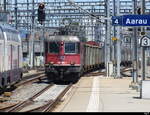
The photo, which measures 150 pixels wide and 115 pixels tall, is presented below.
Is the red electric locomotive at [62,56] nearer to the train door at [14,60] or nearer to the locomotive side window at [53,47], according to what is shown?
the locomotive side window at [53,47]

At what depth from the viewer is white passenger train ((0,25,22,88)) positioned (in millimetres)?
20953

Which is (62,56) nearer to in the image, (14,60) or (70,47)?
(70,47)

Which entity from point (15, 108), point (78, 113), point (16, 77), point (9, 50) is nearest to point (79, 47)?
point (16, 77)

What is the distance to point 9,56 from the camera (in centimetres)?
2261

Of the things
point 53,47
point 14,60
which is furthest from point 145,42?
point 53,47

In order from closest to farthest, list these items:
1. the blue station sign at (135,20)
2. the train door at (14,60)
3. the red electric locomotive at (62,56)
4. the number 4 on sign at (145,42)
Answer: the number 4 on sign at (145,42), the blue station sign at (135,20), the train door at (14,60), the red electric locomotive at (62,56)

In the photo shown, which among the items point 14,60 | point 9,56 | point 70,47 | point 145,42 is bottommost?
point 14,60

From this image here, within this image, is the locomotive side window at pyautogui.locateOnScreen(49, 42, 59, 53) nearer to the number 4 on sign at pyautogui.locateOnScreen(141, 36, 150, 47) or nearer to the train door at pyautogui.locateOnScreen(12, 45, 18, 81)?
the train door at pyautogui.locateOnScreen(12, 45, 18, 81)

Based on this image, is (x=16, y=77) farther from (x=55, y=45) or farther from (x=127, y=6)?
(x=127, y=6)

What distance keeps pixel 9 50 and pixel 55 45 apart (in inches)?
358

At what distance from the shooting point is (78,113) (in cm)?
1479

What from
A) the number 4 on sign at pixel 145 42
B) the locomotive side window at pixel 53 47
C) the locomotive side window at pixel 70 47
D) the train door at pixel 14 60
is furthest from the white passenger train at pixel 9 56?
the number 4 on sign at pixel 145 42

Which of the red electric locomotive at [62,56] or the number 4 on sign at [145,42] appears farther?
the red electric locomotive at [62,56]

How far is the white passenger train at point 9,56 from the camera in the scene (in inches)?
825
